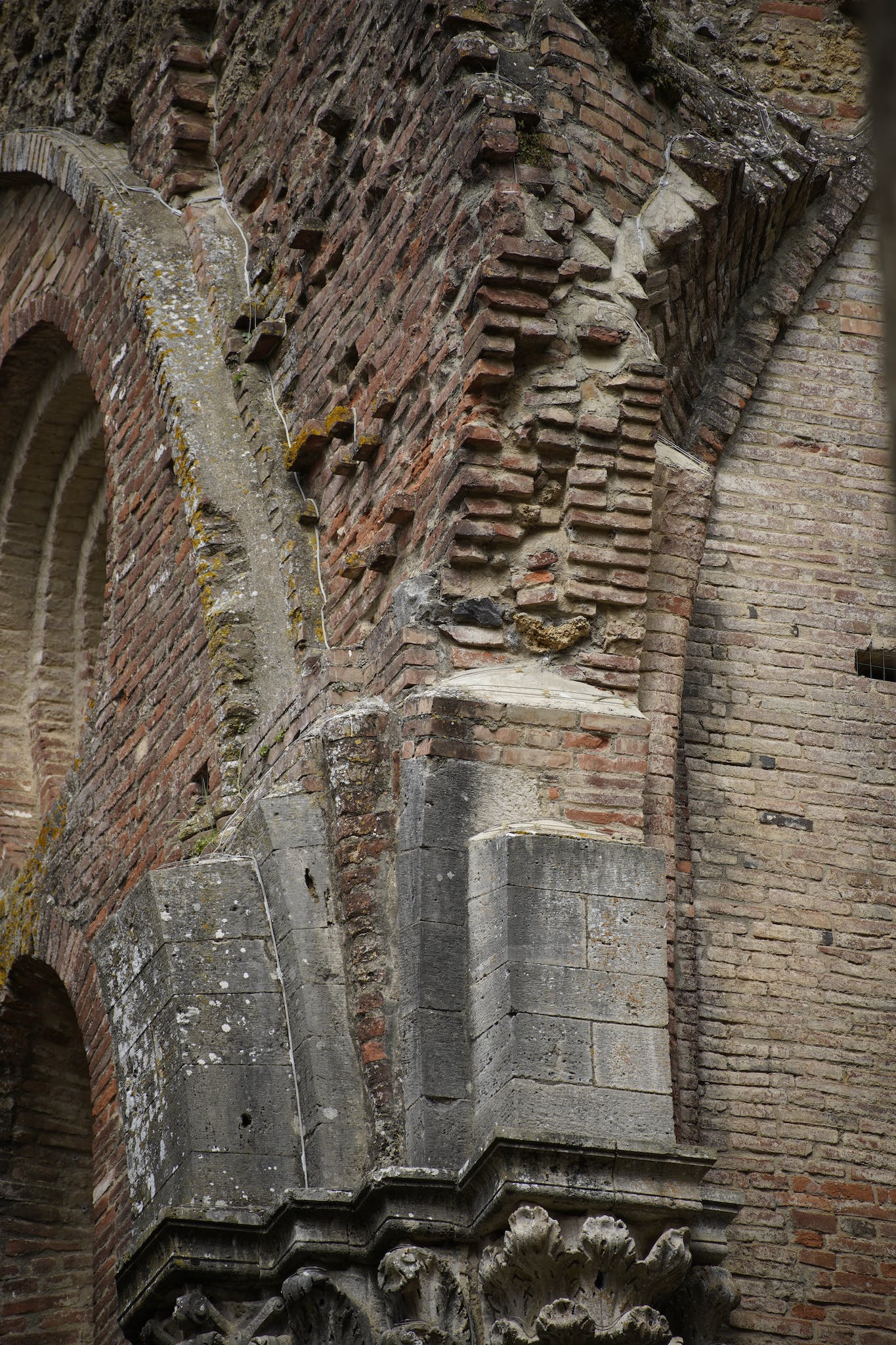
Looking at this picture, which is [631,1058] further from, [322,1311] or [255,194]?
[255,194]

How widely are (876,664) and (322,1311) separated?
301 centimetres

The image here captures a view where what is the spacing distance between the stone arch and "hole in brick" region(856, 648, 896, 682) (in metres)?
3.94

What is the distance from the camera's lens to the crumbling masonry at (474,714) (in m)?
4.46

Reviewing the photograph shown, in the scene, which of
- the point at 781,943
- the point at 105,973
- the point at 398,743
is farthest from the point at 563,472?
the point at 105,973

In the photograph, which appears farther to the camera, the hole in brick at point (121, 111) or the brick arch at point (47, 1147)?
the hole in brick at point (121, 111)

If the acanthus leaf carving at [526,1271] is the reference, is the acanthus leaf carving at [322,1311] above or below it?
below

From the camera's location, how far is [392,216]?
595cm

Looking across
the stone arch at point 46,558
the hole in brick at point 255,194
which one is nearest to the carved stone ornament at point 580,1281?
the hole in brick at point 255,194

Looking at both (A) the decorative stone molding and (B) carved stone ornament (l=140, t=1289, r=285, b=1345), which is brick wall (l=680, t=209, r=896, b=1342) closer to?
(A) the decorative stone molding

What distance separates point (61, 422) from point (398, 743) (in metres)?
4.60

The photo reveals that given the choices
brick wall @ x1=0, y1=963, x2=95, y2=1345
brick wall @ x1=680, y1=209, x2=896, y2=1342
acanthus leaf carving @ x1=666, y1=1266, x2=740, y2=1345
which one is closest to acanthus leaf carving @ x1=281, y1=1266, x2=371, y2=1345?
acanthus leaf carving @ x1=666, y1=1266, x2=740, y2=1345

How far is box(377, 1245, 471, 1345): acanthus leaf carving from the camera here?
4223 mm

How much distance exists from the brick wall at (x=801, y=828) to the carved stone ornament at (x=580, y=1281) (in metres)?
0.92

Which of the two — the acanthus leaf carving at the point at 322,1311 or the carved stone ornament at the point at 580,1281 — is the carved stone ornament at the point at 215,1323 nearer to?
the acanthus leaf carving at the point at 322,1311
